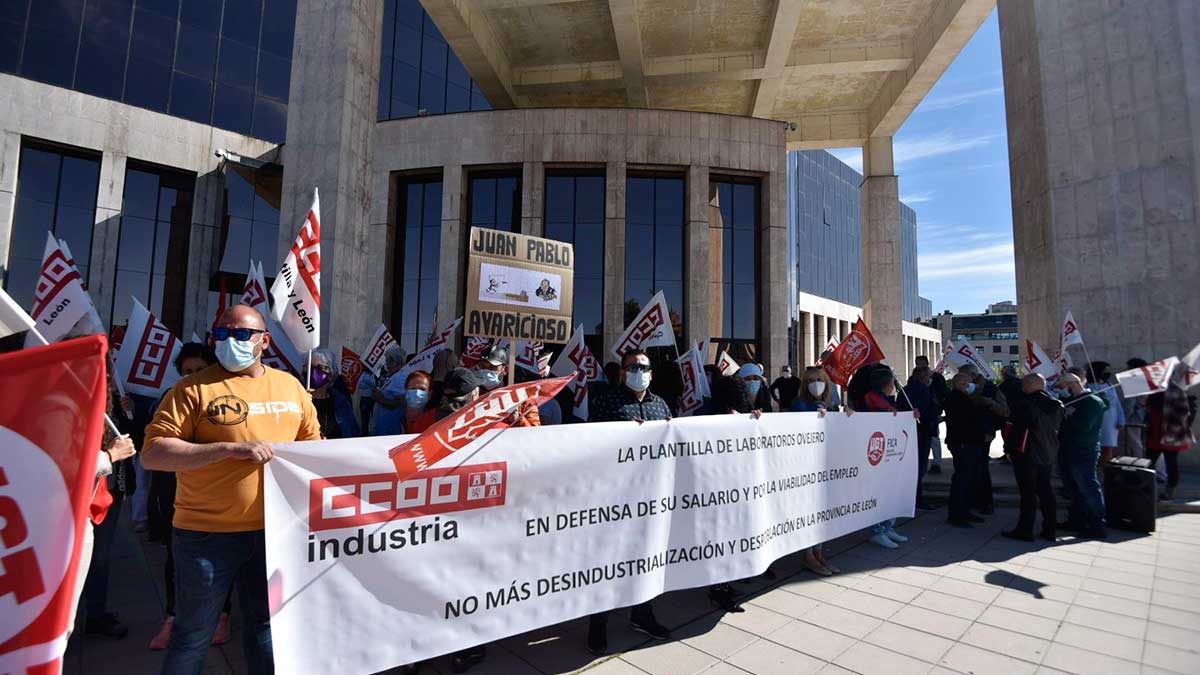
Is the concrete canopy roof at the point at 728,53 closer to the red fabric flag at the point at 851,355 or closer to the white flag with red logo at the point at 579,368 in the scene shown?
the white flag with red logo at the point at 579,368

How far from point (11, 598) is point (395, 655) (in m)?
1.54

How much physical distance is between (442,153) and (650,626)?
53.7 ft

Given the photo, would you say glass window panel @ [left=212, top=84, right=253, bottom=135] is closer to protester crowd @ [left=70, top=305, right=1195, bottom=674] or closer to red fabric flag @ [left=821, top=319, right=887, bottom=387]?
protester crowd @ [left=70, top=305, right=1195, bottom=674]

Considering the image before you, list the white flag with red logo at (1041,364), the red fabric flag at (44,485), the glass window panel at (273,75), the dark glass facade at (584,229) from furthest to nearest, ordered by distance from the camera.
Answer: the glass window panel at (273,75) → the dark glass facade at (584,229) → the white flag with red logo at (1041,364) → the red fabric flag at (44,485)

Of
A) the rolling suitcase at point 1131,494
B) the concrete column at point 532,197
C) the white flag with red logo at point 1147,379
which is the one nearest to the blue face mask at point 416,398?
the white flag with red logo at point 1147,379

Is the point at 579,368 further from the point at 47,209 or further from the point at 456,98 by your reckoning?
the point at 47,209

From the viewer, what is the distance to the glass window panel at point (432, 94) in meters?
20.4

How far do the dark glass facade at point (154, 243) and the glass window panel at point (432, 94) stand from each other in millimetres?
8225

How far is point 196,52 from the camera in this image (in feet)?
58.1

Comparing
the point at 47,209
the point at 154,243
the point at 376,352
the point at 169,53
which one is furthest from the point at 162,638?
the point at 169,53

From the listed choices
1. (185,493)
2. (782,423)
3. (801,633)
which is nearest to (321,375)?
(185,493)

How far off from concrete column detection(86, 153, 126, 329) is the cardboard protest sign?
59.6 ft

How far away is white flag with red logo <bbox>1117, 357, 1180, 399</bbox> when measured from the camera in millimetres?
Result: 6113

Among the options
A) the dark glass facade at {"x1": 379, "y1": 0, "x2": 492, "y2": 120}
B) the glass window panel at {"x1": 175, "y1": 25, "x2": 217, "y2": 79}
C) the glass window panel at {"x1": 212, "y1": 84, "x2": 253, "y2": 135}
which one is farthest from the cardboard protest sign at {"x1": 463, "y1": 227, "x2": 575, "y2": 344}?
the glass window panel at {"x1": 175, "y1": 25, "x2": 217, "y2": 79}
